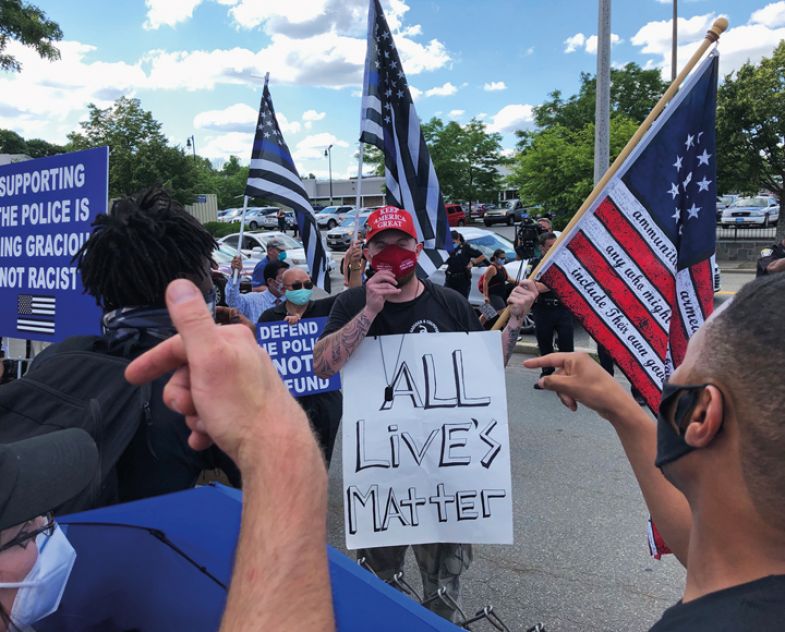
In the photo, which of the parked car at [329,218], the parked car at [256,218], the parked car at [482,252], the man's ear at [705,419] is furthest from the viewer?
the parked car at [256,218]

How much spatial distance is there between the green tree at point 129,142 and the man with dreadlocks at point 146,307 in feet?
97.3

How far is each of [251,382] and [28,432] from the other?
982 millimetres

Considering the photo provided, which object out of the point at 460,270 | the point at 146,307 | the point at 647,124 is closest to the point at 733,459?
the point at 146,307

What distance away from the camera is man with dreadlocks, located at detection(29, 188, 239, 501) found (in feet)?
5.19

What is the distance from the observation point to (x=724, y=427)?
0.95 meters

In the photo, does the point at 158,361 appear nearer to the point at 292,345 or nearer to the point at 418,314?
the point at 418,314

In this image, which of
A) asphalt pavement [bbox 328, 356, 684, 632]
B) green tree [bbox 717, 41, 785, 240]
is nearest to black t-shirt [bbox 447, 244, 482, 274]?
asphalt pavement [bbox 328, 356, 684, 632]

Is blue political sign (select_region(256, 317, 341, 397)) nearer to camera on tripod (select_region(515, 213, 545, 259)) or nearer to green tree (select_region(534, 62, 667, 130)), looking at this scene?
camera on tripod (select_region(515, 213, 545, 259))

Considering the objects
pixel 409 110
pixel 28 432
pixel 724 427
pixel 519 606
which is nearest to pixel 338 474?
pixel 519 606

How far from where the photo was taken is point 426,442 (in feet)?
8.45

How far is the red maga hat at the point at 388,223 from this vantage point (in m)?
2.85

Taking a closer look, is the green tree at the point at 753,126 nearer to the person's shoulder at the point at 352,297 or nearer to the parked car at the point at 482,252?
the parked car at the point at 482,252

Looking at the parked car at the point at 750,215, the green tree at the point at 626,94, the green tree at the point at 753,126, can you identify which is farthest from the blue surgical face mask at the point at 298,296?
the green tree at the point at 626,94

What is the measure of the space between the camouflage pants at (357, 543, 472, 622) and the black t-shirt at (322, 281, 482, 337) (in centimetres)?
94
